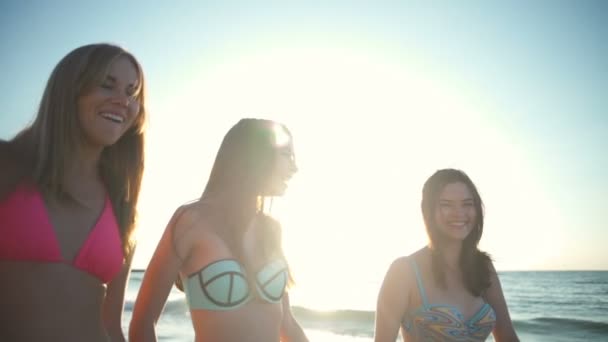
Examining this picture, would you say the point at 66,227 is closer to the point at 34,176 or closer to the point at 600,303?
the point at 34,176

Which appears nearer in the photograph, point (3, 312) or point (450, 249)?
point (3, 312)

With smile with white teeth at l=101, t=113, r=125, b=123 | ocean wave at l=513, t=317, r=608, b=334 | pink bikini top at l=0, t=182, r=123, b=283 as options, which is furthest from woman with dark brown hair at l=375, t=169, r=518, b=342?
ocean wave at l=513, t=317, r=608, b=334

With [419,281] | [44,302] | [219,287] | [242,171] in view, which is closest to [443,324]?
[419,281]

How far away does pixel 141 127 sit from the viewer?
277 centimetres

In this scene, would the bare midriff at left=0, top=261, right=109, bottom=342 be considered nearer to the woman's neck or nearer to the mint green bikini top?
the mint green bikini top

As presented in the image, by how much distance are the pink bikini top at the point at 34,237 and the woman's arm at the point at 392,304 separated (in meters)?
2.74

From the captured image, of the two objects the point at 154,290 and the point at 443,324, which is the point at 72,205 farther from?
the point at 443,324

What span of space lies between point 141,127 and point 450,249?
3.43m

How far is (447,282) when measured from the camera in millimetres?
4242

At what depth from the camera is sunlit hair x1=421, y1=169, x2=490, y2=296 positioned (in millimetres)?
4309

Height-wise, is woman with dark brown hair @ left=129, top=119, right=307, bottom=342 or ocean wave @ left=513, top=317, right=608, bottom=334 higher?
woman with dark brown hair @ left=129, top=119, right=307, bottom=342

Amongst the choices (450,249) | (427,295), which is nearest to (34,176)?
(427,295)

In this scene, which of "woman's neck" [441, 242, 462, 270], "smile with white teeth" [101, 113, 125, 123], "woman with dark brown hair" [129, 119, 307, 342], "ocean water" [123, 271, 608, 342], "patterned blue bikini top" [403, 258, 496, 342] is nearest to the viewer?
"smile with white teeth" [101, 113, 125, 123]

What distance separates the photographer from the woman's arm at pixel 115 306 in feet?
8.38
